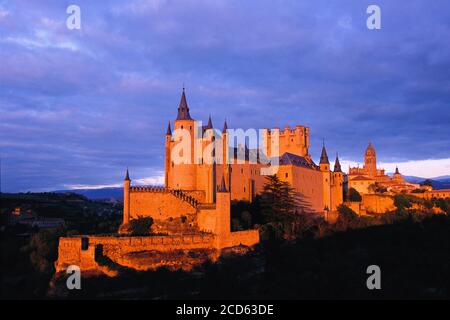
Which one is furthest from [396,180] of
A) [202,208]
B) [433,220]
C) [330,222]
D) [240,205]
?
[202,208]

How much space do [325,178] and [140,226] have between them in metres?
27.0

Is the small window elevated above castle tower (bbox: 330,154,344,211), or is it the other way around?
castle tower (bbox: 330,154,344,211)

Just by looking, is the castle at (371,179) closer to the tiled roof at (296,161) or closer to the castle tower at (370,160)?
the castle tower at (370,160)

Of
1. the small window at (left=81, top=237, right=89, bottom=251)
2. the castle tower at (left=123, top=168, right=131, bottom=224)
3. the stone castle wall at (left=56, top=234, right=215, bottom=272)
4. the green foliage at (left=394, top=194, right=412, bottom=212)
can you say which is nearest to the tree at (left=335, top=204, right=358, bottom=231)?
the green foliage at (left=394, top=194, right=412, bottom=212)

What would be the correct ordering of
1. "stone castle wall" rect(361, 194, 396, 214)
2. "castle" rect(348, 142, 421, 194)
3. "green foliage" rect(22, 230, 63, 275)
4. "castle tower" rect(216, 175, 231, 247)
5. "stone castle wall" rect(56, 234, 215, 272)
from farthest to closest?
"castle" rect(348, 142, 421, 194)
"stone castle wall" rect(361, 194, 396, 214)
"green foliage" rect(22, 230, 63, 275)
"castle tower" rect(216, 175, 231, 247)
"stone castle wall" rect(56, 234, 215, 272)

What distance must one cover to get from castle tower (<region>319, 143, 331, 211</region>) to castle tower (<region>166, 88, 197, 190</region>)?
65.2 feet

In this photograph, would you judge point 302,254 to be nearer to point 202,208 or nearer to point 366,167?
point 202,208

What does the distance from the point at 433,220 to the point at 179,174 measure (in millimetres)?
31001

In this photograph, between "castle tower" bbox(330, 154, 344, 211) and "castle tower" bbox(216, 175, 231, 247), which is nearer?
"castle tower" bbox(216, 175, 231, 247)

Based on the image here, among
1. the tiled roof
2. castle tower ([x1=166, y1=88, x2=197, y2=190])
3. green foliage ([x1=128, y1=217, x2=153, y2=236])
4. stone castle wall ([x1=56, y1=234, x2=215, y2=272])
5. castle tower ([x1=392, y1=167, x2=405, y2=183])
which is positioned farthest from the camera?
castle tower ([x1=392, y1=167, x2=405, y2=183])

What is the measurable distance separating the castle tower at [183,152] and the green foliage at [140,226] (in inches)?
212

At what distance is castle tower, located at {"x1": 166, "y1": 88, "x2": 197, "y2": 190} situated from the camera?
50.3m

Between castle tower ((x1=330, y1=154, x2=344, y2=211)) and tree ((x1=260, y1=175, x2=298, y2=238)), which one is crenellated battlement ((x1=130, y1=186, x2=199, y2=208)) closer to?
tree ((x1=260, y1=175, x2=298, y2=238))

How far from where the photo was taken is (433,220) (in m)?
63.2
